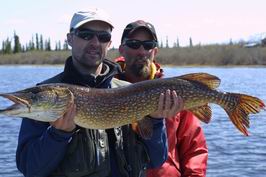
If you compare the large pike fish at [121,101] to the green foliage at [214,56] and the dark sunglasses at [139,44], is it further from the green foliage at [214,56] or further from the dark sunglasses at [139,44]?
the green foliage at [214,56]

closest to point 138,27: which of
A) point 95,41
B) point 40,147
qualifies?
point 95,41

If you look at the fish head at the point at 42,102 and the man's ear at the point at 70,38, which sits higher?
the man's ear at the point at 70,38

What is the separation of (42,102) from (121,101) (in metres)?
0.62

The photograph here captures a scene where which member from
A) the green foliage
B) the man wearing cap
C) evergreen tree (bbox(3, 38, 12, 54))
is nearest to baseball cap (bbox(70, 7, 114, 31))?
the man wearing cap

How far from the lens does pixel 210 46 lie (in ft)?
163

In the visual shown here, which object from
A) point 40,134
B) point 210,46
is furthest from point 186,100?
point 210,46

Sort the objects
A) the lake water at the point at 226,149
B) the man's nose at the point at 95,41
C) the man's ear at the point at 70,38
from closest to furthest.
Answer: the man's nose at the point at 95,41
the man's ear at the point at 70,38
the lake water at the point at 226,149

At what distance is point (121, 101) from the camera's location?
12.2ft

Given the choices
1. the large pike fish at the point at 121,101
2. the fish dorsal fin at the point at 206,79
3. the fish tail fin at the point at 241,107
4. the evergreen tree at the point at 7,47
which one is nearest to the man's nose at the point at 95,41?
the large pike fish at the point at 121,101

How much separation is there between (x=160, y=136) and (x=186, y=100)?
33cm

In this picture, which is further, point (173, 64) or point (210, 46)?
point (210, 46)

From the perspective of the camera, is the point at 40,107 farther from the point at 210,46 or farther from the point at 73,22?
the point at 210,46

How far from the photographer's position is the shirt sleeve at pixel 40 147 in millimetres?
3314

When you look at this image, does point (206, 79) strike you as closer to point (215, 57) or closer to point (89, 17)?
point (89, 17)
